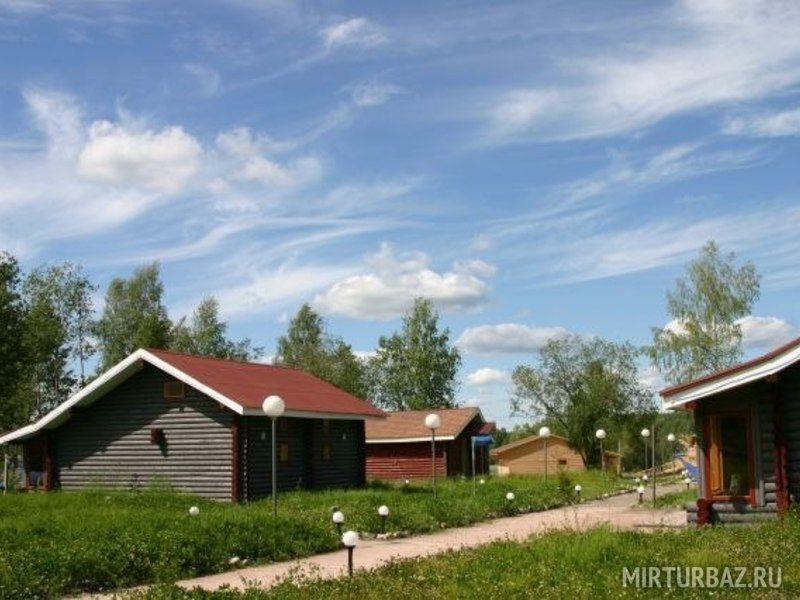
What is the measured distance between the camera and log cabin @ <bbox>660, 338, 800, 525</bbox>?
1661cm

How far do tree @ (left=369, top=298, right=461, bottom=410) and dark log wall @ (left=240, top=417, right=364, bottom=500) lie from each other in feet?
117

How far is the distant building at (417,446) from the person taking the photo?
41531 mm

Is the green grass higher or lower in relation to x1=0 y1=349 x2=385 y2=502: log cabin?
lower

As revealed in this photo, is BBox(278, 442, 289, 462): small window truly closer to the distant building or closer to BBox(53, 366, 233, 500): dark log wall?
BBox(53, 366, 233, 500): dark log wall

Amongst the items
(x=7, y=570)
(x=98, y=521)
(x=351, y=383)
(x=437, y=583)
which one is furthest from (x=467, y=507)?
(x=351, y=383)

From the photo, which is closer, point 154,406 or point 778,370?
point 778,370

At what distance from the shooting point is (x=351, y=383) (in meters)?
65.6

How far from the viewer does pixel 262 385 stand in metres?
26.5

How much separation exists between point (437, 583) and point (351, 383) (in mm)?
54876

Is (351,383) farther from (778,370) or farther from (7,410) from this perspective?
(778,370)

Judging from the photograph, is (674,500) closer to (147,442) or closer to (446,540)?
(446,540)
